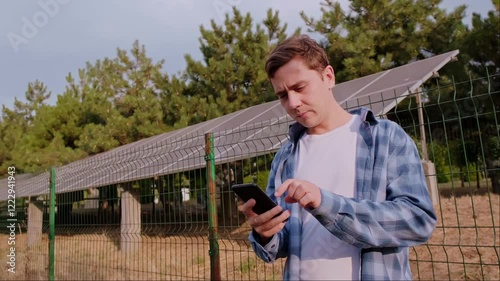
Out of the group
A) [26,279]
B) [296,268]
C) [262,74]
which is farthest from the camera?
[262,74]

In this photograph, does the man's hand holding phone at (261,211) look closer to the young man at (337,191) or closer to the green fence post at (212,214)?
the young man at (337,191)

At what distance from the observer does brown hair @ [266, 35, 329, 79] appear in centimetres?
118

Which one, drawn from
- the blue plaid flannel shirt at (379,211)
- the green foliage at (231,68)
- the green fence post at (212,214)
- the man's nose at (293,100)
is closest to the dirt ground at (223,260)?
the green fence post at (212,214)

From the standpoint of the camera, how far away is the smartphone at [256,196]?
1.06m

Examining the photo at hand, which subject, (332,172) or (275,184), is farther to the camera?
(275,184)

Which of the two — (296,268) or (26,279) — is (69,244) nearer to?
(26,279)

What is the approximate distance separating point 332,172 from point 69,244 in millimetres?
8553

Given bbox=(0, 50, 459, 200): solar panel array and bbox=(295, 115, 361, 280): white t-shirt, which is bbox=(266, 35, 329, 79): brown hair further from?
bbox=(0, 50, 459, 200): solar panel array

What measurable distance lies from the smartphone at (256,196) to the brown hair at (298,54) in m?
0.34

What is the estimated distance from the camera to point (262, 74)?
1293 centimetres

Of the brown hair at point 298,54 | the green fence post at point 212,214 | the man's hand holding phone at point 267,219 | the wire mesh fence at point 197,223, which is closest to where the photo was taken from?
the man's hand holding phone at point 267,219

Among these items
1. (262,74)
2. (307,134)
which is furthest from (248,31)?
(307,134)

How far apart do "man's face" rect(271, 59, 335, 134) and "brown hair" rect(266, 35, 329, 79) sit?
12mm

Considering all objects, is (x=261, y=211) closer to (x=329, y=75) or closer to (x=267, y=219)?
(x=267, y=219)
